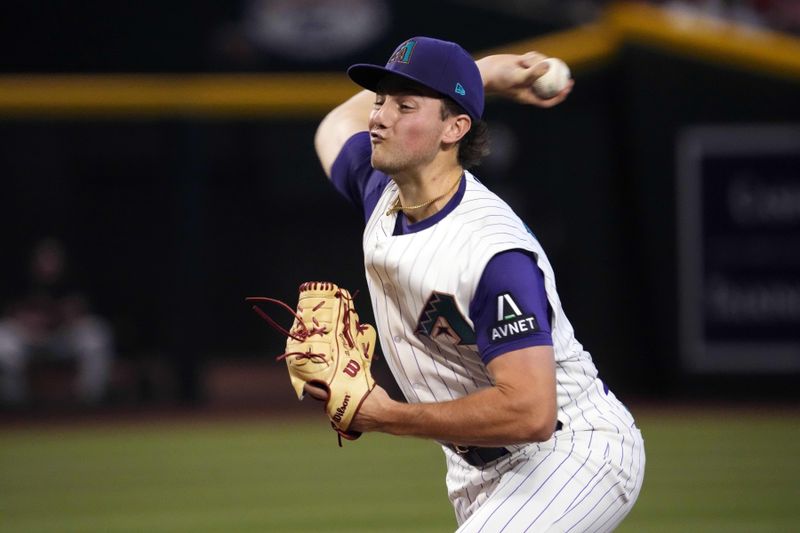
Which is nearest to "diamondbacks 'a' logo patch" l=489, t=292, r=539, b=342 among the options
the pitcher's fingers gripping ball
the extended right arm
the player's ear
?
the pitcher's fingers gripping ball

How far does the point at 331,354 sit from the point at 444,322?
312 mm

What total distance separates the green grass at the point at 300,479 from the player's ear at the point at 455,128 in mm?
3186

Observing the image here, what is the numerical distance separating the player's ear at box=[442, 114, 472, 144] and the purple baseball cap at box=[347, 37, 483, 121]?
0.02 meters

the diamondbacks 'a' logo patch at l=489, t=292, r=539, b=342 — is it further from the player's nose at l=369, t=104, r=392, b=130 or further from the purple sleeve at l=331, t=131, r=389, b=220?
the purple sleeve at l=331, t=131, r=389, b=220

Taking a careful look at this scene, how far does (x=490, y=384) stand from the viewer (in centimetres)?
330

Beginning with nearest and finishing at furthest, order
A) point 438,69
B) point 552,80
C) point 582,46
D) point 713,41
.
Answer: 1. point 438,69
2. point 552,80
3. point 713,41
4. point 582,46

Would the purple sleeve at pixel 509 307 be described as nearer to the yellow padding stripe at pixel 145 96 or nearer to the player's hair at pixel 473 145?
the player's hair at pixel 473 145

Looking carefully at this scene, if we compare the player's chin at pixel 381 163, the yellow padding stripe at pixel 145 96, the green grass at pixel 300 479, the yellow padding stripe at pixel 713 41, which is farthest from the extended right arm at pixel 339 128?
the yellow padding stripe at pixel 713 41

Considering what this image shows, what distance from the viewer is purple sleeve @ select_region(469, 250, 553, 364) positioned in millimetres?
2922

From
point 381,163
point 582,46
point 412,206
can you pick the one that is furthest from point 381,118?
point 582,46

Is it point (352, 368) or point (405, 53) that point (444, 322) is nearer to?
point (352, 368)

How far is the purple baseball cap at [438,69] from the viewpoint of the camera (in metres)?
3.21

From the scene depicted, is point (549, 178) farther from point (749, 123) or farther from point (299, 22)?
point (299, 22)

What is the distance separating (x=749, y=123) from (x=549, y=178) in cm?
Result: 189
